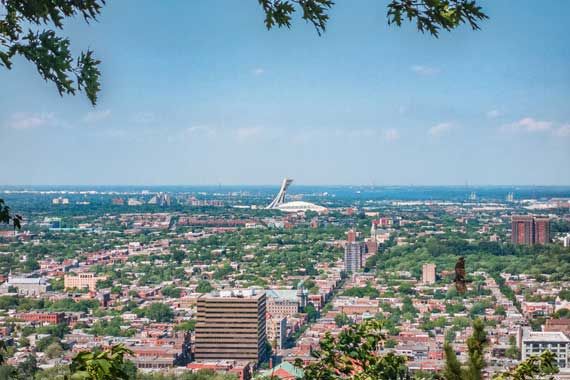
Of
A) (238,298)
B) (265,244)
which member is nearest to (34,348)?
(238,298)

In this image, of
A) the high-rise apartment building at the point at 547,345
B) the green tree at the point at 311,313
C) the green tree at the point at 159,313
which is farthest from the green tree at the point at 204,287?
the high-rise apartment building at the point at 547,345

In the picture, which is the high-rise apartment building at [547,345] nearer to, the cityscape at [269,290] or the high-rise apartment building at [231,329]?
the cityscape at [269,290]

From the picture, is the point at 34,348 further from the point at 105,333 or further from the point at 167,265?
the point at 167,265

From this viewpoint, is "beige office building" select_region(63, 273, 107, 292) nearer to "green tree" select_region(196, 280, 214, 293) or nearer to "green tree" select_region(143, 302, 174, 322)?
"green tree" select_region(196, 280, 214, 293)

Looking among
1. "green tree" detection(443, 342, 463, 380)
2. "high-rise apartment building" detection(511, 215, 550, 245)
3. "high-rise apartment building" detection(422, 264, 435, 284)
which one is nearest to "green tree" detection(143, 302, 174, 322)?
"high-rise apartment building" detection(422, 264, 435, 284)

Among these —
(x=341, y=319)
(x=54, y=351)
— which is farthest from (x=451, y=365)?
(x=341, y=319)

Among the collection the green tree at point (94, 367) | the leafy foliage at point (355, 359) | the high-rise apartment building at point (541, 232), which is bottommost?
the high-rise apartment building at point (541, 232)
